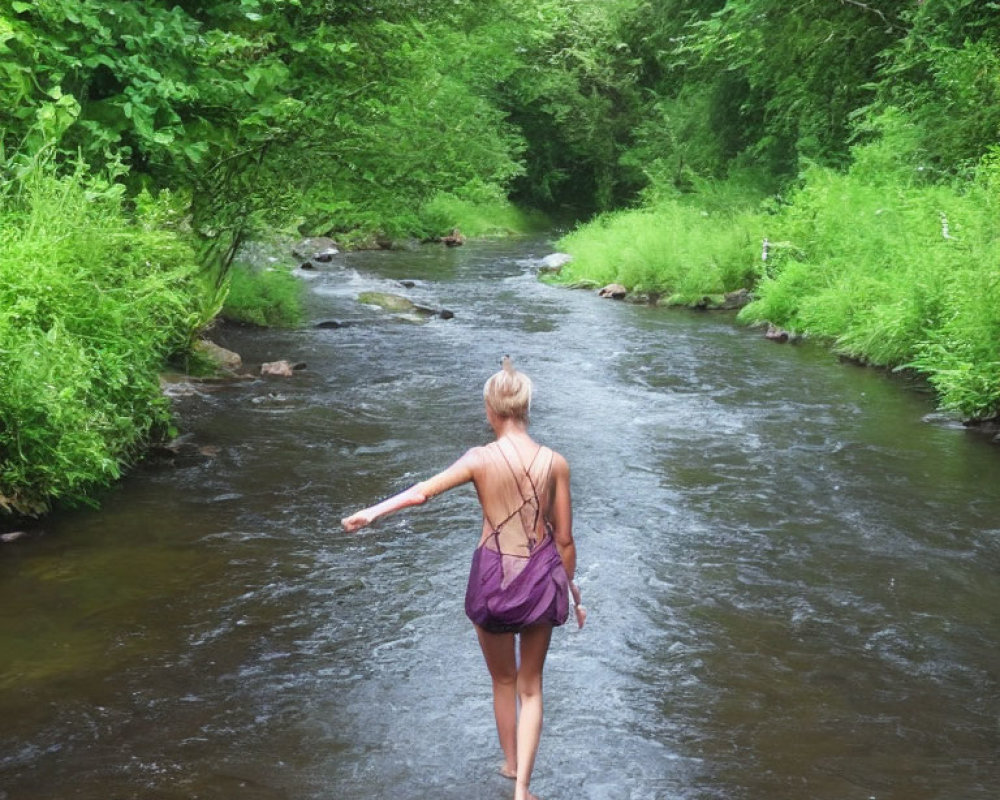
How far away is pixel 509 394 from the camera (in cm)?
507

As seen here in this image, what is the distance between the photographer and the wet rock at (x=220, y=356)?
15.7m

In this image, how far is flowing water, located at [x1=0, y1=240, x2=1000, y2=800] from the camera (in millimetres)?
5855

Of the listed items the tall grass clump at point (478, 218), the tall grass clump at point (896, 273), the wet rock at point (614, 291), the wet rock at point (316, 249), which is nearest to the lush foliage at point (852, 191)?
the tall grass clump at point (896, 273)

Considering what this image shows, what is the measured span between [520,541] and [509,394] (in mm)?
643

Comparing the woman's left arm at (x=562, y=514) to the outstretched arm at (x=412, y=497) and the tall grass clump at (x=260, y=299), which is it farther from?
the tall grass clump at (x=260, y=299)

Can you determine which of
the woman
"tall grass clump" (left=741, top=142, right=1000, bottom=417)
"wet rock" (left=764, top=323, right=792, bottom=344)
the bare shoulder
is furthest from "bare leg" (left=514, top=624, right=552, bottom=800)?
"wet rock" (left=764, top=323, right=792, bottom=344)

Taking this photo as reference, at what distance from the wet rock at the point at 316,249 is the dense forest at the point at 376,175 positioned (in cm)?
736

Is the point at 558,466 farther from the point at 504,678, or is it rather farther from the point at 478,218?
the point at 478,218

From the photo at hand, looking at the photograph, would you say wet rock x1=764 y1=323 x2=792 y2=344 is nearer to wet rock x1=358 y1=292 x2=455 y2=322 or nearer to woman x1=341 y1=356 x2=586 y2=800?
wet rock x1=358 y1=292 x2=455 y2=322

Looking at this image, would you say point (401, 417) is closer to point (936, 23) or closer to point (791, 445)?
point (791, 445)

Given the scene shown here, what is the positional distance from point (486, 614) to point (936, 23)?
17.1 m

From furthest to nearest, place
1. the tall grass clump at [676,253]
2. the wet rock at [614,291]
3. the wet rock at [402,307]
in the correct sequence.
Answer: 1. the wet rock at [614,291]
2. the tall grass clump at [676,253]
3. the wet rock at [402,307]

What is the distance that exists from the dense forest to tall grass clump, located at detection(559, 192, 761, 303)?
0.26 feet

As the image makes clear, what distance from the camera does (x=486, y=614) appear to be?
5086 millimetres
